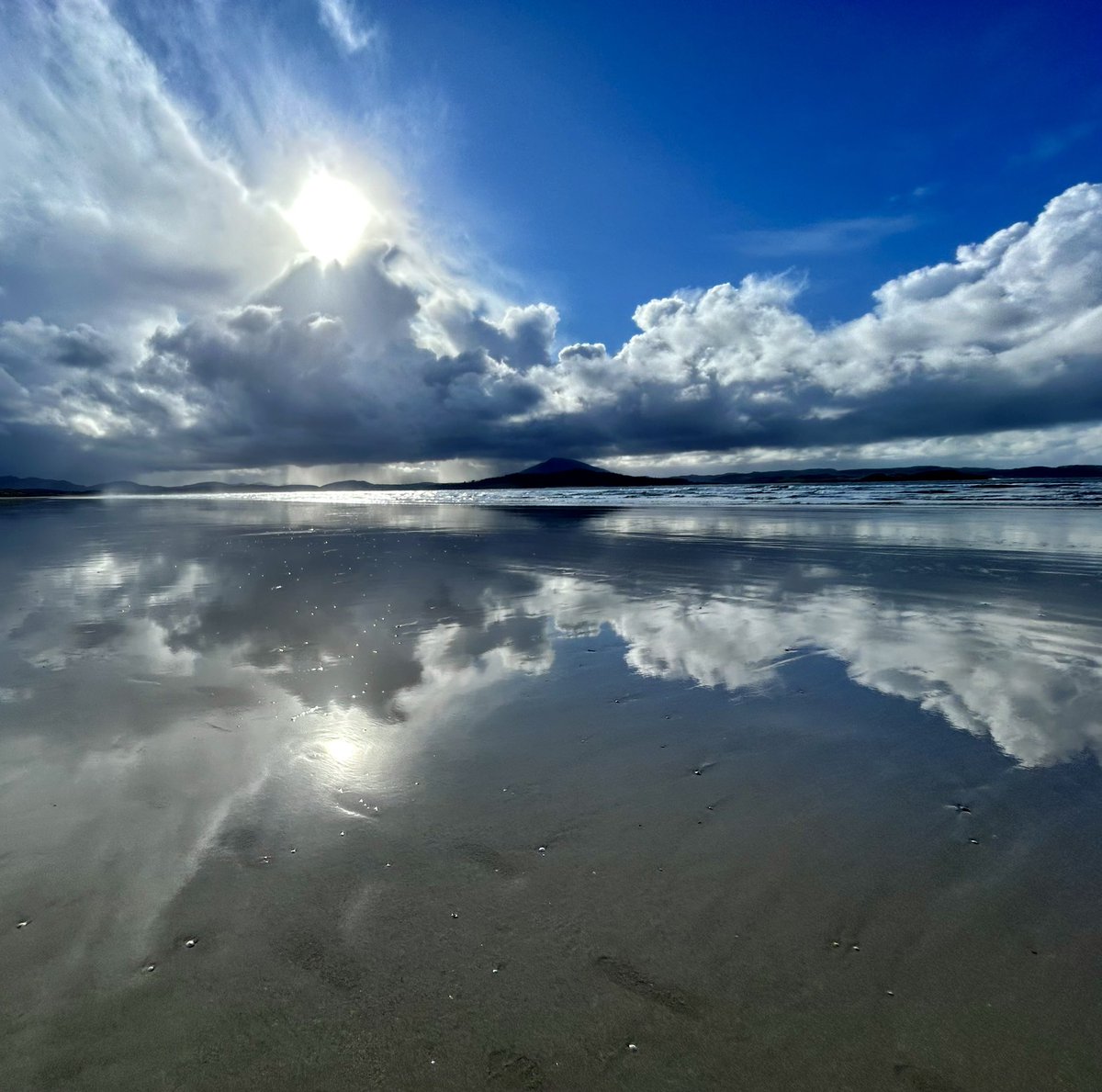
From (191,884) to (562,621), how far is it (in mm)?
7819

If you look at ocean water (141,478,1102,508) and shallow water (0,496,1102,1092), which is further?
ocean water (141,478,1102,508)

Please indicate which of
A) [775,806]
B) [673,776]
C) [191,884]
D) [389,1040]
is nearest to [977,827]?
[775,806]

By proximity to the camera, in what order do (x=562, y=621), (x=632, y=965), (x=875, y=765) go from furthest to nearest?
(x=562, y=621)
(x=875, y=765)
(x=632, y=965)

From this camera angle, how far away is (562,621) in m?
11.4

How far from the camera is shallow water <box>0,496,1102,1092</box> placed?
2984 millimetres

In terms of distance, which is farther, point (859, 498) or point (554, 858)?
point (859, 498)

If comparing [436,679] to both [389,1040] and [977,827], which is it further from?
[977,827]

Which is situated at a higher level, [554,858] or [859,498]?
[554,858]

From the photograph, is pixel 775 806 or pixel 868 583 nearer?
pixel 775 806

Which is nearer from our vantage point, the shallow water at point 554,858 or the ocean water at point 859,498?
the shallow water at point 554,858

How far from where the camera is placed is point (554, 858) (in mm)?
4363

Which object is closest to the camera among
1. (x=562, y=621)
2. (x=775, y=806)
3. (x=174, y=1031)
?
(x=174, y=1031)

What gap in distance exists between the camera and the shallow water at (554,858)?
2984mm

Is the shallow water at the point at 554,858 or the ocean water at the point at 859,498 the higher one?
the shallow water at the point at 554,858
